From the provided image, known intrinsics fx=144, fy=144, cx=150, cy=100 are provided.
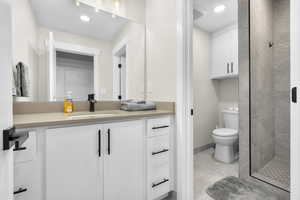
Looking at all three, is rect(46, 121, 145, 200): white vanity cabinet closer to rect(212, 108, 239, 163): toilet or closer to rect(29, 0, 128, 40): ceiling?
rect(29, 0, 128, 40): ceiling

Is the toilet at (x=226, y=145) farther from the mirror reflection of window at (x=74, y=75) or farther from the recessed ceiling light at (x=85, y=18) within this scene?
the recessed ceiling light at (x=85, y=18)

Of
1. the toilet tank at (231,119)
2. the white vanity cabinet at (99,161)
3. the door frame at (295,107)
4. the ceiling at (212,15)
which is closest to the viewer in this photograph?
the door frame at (295,107)

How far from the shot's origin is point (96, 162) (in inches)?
38.8

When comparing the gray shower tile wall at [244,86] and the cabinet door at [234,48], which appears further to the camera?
the cabinet door at [234,48]

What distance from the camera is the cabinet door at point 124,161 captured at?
104 cm

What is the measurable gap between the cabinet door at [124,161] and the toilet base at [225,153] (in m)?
1.52

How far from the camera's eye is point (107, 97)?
164cm

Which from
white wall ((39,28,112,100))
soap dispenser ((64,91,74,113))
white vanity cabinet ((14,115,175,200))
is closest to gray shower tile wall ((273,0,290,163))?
white vanity cabinet ((14,115,175,200))

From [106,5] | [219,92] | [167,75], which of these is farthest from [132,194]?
[219,92]

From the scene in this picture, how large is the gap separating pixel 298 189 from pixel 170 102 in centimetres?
99

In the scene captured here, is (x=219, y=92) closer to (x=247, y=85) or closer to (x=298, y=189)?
(x=247, y=85)

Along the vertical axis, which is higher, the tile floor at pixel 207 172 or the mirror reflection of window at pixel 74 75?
the mirror reflection of window at pixel 74 75

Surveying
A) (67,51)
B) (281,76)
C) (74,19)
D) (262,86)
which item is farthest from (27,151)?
(281,76)

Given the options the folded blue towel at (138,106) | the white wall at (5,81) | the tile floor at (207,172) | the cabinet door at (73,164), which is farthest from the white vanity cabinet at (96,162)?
the tile floor at (207,172)
